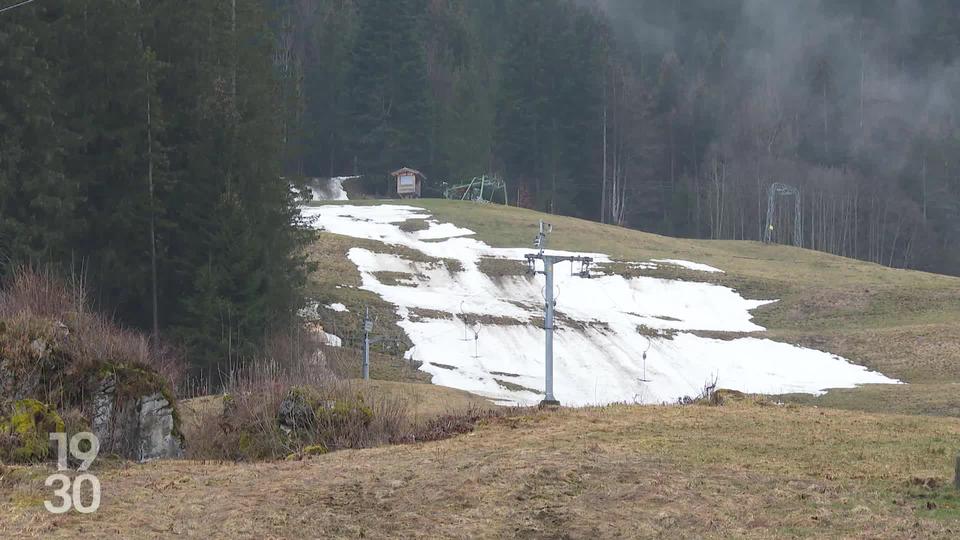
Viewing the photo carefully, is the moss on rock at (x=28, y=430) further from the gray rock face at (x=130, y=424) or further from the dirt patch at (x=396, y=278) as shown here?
the dirt patch at (x=396, y=278)

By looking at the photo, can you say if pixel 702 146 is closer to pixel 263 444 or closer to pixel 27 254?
pixel 27 254

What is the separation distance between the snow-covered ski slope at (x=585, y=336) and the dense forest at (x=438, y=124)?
7901mm

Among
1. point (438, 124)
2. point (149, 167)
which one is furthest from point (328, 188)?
point (149, 167)

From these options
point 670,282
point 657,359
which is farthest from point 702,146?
point 657,359

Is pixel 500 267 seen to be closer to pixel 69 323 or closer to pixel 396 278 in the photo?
pixel 396 278

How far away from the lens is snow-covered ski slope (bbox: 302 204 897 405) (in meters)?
45.4

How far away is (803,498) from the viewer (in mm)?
13672

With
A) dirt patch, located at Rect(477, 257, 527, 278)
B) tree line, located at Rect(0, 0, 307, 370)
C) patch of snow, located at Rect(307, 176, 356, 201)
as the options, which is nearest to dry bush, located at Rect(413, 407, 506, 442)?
tree line, located at Rect(0, 0, 307, 370)

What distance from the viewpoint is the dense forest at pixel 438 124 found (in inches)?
1369

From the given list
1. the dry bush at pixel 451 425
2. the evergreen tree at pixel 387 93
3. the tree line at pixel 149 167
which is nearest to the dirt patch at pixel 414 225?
the evergreen tree at pixel 387 93

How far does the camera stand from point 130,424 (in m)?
16.5

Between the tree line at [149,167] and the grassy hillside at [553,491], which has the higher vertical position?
the tree line at [149,167]

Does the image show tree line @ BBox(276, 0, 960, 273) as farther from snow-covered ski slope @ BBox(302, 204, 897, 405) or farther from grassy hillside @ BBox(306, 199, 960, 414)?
snow-covered ski slope @ BBox(302, 204, 897, 405)

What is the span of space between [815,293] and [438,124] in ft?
142
